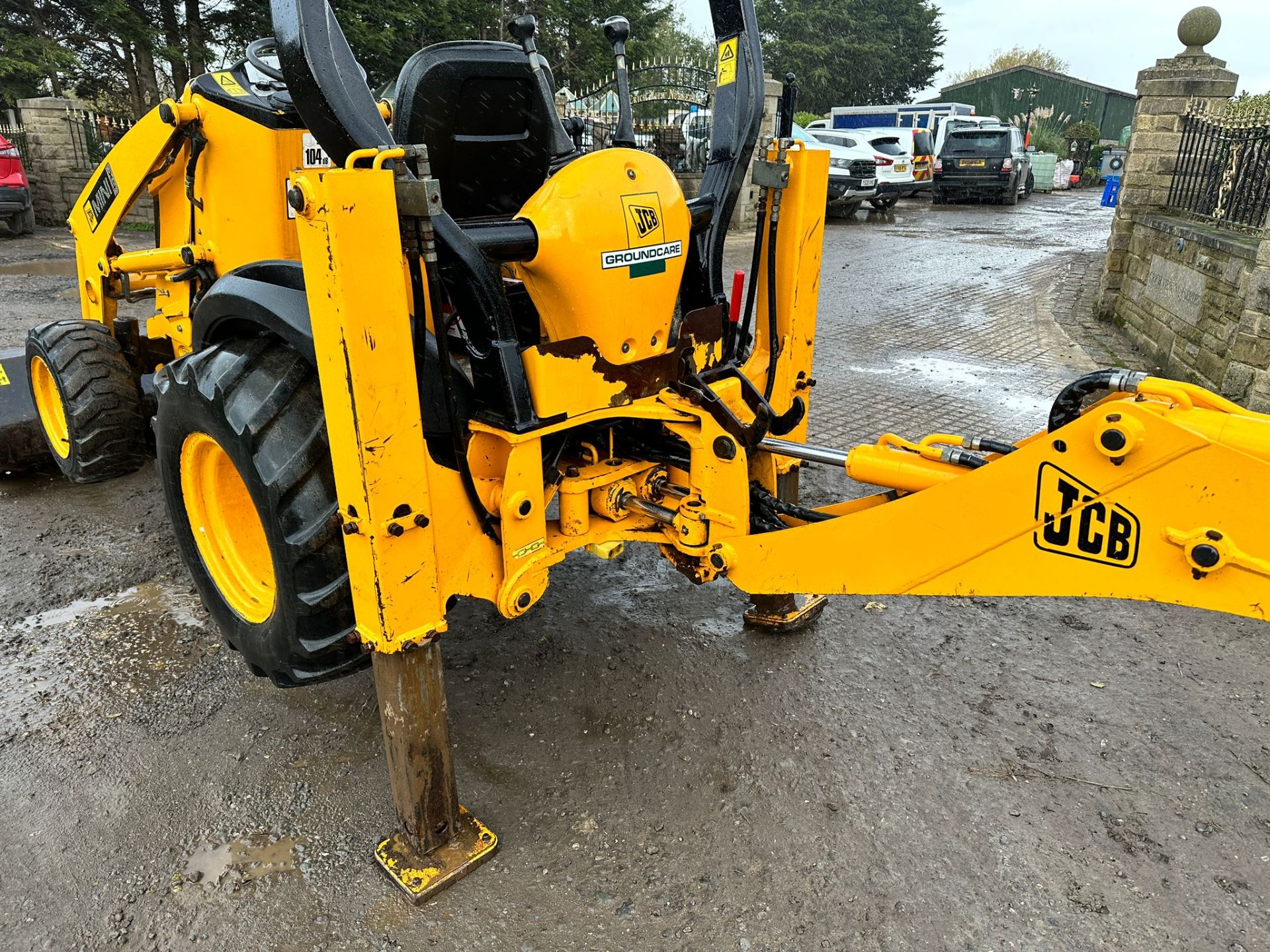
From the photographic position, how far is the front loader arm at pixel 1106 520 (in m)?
1.75

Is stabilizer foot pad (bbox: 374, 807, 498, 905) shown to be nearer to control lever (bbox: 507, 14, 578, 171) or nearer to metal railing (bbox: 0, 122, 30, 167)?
control lever (bbox: 507, 14, 578, 171)

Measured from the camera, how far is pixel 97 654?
11.1 feet

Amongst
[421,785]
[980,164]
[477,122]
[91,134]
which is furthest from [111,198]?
→ [980,164]

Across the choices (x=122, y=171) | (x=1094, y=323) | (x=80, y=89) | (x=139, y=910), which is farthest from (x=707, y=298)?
(x=80, y=89)

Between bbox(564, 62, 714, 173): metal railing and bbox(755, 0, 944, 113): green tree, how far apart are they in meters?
26.3

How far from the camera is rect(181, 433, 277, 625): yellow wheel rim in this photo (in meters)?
2.76

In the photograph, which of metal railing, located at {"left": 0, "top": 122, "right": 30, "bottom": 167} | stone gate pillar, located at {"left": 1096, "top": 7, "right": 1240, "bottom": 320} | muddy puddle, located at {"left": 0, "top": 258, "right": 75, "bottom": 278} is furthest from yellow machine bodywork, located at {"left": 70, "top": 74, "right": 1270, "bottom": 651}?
metal railing, located at {"left": 0, "top": 122, "right": 30, "bottom": 167}

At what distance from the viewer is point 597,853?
249 centimetres

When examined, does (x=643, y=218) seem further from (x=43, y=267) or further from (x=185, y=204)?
(x=43, y=267)

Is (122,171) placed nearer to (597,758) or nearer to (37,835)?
(37,835)

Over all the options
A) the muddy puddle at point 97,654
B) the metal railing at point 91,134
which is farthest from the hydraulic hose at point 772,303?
the metal railing at point 91,134

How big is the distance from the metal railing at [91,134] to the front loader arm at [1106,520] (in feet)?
52.9

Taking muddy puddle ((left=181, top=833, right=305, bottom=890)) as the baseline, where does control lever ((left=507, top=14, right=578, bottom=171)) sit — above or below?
above

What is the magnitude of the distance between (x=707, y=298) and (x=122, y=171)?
2816 millimetres
